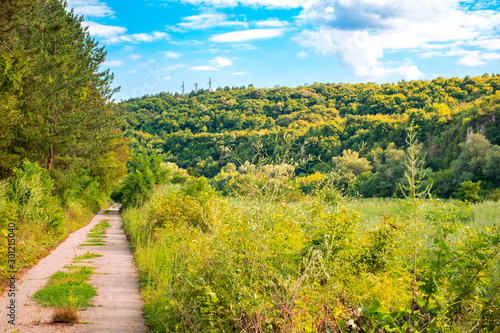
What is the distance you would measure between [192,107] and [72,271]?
271ft

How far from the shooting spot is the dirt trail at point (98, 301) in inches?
174

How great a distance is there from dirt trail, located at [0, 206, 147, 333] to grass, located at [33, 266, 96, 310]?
0.11 metres

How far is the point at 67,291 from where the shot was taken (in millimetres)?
5758

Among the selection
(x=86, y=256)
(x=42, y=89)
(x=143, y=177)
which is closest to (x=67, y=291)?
(x=86, y=256)

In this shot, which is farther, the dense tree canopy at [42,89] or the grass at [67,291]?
the dense tree canopy at [42,89]

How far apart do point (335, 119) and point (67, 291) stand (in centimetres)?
6233

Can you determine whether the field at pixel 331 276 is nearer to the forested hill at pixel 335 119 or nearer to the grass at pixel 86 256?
the grass at pixel 86 256

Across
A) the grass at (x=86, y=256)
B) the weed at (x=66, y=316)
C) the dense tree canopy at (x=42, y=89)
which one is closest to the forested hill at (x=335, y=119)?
the dense tree canopy at (x=42, y=89)

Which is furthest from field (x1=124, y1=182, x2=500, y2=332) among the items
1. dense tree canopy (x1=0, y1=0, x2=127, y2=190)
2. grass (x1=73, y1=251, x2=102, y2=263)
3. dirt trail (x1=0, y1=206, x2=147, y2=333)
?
dense tree canopy (x1=0, y1=0, x2=127, y2=190)

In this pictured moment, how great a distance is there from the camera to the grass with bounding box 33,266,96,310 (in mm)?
5180

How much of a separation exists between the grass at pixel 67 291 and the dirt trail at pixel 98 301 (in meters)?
0.11

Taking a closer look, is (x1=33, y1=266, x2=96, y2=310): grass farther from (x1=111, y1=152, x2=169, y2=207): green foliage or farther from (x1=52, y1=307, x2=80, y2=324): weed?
(x1=111, y1=152, x2=169, y2=207): green foliage

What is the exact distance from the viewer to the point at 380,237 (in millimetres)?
4445

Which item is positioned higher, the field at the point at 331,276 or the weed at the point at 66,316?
the field at the point at 331,276
